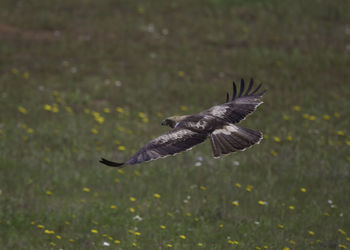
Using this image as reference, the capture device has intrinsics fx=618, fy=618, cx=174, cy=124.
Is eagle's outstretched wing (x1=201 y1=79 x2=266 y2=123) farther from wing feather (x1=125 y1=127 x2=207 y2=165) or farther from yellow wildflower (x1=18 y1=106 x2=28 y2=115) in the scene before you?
yellow wildflower (x1=18 y1=106 x2=28 y2=115)

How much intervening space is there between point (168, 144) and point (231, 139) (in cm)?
86

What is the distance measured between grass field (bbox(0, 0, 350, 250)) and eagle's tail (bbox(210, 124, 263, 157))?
1.13 m

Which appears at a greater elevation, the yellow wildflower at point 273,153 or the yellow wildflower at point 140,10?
the yellow wildflower at point 140,10

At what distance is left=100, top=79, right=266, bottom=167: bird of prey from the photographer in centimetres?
686

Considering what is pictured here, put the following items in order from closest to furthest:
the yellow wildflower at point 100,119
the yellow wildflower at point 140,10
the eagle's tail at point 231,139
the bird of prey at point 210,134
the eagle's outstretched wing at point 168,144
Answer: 1. the eagle's outstretched wing at point 168,144
2. the bird of prey at point 210,134
3. the eagle's tail at point 231,139
4. the yellow wildflower at point 100,119
5. the yellow wildflower at point 140,10

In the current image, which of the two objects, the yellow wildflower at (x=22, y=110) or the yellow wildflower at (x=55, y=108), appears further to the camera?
the yellow wildflower at (x=55, y=108)

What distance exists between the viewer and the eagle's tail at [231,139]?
23.7 feet

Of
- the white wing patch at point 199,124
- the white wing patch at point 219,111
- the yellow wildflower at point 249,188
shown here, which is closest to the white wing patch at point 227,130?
the white wing patch at point 199,124

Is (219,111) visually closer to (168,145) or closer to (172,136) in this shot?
(172,136)

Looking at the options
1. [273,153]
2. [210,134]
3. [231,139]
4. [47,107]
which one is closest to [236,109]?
[210,134]

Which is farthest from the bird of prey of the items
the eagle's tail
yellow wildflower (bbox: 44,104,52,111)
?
yellow wildflower (bbox: 44,104,52,111)

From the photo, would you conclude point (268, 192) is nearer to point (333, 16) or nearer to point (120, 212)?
point (120, 212)

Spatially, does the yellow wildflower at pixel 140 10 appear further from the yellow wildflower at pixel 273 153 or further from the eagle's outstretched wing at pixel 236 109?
the eagle's outstretched wing at pixel 236 109

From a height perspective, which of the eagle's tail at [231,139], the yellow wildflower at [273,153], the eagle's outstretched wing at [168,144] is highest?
the eagle's outstretched wing at [168,144]
